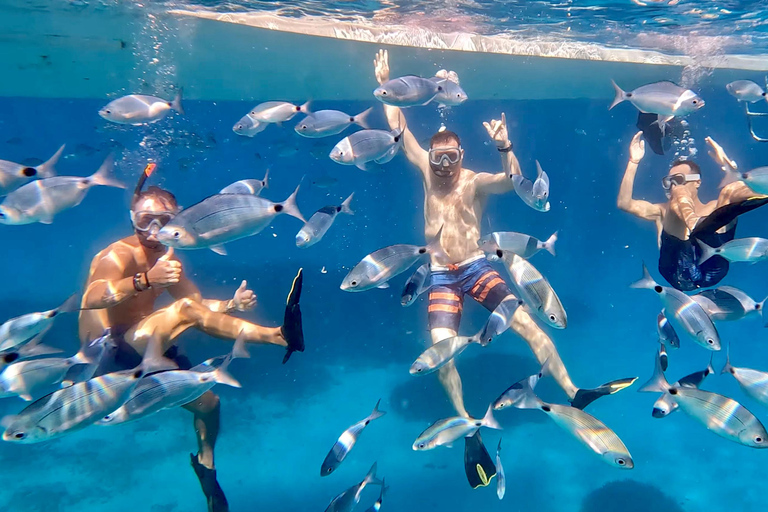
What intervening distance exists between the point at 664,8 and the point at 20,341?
457 inches

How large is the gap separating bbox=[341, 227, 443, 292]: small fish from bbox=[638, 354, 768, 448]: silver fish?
2128mm

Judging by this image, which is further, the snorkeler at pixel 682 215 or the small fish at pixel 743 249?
the snorkeler at pixel 682 215

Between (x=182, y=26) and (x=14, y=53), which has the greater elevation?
(x=182, y=26)

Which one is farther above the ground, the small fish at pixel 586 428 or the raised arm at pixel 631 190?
the raised arm at pixel 631 190

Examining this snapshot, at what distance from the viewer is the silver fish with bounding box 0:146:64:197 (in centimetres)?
343

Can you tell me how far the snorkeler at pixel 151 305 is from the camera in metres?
4.11

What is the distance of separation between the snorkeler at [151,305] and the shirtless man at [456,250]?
2.46 m

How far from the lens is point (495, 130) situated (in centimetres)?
494

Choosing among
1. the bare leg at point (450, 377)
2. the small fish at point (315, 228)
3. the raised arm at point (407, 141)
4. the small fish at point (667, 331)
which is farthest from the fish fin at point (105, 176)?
the small fish at point (667, 331)

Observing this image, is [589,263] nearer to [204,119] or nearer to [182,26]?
[182,26]

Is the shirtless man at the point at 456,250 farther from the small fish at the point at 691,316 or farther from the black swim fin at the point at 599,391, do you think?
the small fish at the point at 691,316

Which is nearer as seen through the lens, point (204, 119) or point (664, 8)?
point (664, 8)

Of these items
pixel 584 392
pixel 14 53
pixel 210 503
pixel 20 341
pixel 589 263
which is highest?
pixel 14 53

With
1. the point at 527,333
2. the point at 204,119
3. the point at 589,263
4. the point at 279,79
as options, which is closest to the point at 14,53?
the point at 279,79
